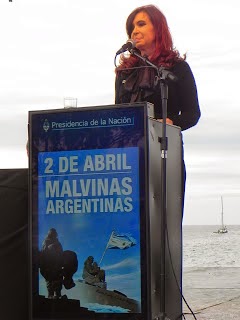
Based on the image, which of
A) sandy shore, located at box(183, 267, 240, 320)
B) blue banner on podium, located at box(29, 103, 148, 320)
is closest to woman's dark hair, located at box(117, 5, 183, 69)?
blue banner on podium, located at box(29, 103, 148, 320)

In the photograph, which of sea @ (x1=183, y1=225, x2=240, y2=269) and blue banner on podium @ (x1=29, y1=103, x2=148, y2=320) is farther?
sea @ (x1=183, y1=225, x2=240, y2=269)

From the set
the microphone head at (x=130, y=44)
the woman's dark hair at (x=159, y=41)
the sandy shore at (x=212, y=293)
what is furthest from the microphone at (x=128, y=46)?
the sandy shore at (x=212, y=293)

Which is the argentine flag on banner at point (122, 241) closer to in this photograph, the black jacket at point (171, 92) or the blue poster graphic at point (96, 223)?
the blue poster graphic at point (96, 223)

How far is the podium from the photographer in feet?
12.8

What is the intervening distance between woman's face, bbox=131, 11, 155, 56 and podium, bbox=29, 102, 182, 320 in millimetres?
916

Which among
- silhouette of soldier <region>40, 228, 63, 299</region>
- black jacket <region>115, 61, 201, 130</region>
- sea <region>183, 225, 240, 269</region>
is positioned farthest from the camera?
sea <region>183, 225, 240, 269</region>

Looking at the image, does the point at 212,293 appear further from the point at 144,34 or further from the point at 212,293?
the point at 144,34

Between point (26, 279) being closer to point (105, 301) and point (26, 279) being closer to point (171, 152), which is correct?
point (105, 301)

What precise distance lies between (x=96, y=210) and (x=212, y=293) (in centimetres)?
405

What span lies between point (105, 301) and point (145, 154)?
2.59ft

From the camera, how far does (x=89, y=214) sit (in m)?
3.97

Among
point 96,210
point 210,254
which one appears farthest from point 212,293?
point 210,254

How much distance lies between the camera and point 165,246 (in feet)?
13.4

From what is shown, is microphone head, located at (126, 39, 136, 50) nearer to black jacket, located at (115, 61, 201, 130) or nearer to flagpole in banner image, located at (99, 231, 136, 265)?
black jacket, located at (115, 61, 201, 130)
